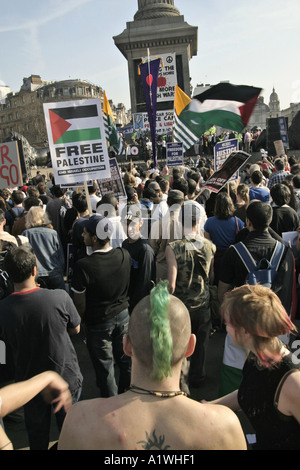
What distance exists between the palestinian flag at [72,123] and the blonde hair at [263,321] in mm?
4186

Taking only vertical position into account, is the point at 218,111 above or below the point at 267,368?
above

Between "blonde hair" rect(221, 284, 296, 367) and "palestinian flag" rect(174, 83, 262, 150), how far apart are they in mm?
5568

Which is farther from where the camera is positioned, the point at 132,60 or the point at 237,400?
the point at 132,60

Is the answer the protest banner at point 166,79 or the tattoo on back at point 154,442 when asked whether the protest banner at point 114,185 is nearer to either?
the tattoo on back at point 154,442

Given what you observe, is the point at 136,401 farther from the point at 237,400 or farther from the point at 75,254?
the point at 75,254

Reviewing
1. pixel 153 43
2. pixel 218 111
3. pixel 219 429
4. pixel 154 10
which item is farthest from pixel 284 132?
pixel 154 10

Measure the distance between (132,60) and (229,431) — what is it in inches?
1296

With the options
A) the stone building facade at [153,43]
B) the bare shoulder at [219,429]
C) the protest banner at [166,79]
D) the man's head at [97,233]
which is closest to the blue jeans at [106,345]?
the man's head at [97,233]

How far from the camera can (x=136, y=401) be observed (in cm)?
142

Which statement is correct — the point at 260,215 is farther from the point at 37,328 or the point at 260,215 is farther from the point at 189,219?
the point at 37,328

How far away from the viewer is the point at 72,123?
546 centimetres

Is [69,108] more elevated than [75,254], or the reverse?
[69,108]

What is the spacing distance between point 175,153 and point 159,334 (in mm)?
8735
